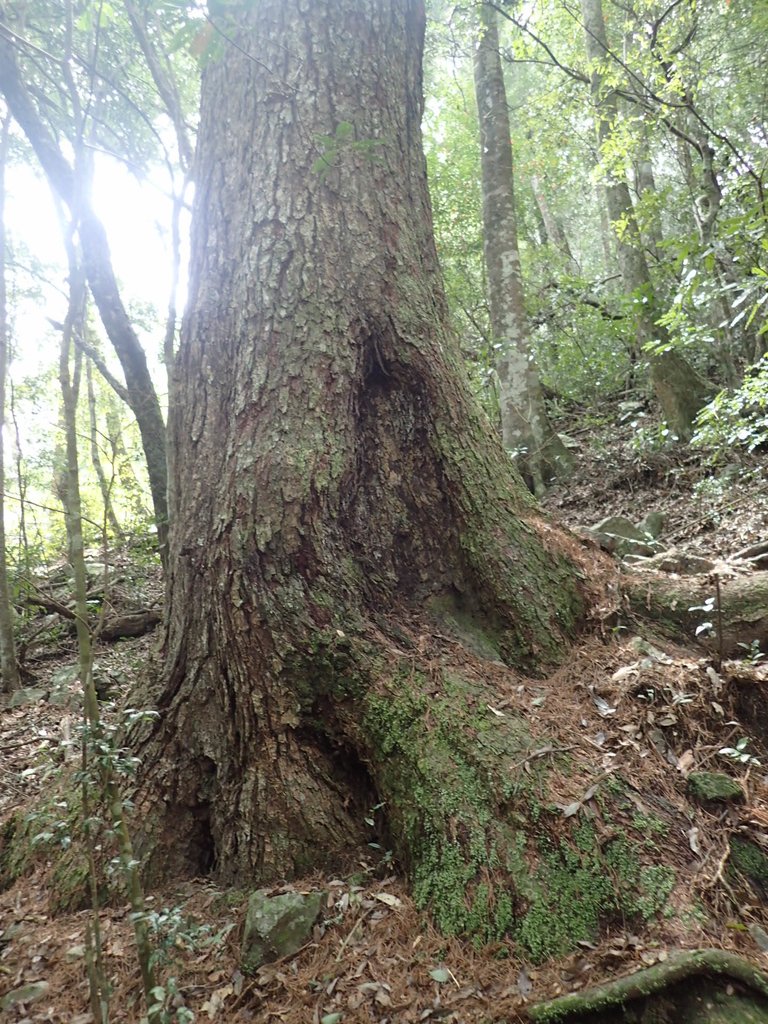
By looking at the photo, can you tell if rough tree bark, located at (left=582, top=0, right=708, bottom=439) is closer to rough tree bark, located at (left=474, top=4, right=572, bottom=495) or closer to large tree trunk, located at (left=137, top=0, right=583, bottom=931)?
rough tree bark, located at (left=474, top=4, right=572, bottom=495)

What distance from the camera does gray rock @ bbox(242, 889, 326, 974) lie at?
2.25 meters

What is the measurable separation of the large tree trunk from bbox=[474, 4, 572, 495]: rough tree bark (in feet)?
14.5

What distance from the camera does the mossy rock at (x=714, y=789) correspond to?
234 cm

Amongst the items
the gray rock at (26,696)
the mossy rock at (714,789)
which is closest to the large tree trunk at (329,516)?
the mossy rock at (714,789)

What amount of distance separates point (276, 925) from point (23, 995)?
37.3 inches

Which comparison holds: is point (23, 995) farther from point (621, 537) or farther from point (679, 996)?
point (621, 537)

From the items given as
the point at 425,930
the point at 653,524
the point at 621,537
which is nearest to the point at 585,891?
the point at 425,930

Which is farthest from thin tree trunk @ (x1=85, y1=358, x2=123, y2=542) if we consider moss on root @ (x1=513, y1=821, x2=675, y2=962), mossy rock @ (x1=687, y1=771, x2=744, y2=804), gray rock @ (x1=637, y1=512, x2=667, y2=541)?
gray rock @ (x1=637, y1=512, x2=667, y2=541)

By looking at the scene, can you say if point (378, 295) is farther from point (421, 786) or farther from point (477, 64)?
point (477, 64)

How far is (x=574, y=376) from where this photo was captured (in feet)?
32.7

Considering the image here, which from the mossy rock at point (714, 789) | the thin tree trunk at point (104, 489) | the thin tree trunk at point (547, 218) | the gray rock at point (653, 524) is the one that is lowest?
the mossy rock at point (714, 789)

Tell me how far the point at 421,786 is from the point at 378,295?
2.35 m

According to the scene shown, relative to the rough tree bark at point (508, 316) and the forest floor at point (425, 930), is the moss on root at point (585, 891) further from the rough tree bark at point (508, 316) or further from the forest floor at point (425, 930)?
the rough tree bark at point (508, 316)

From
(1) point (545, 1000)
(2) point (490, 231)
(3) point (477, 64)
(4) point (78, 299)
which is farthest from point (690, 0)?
(1) point (545, 1000)
